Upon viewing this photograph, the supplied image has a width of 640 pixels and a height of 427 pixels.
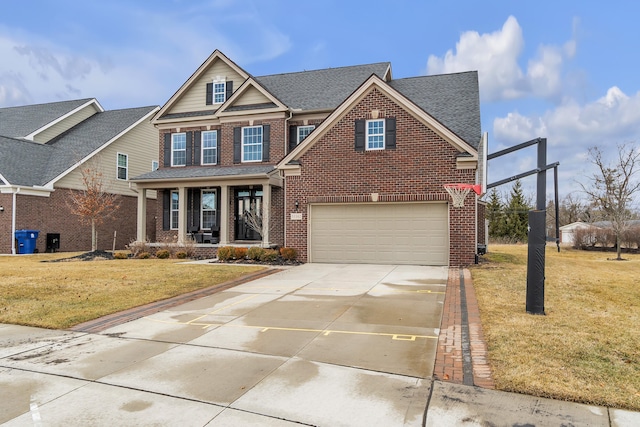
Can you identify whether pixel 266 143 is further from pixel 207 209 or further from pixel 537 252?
pixel 537 252

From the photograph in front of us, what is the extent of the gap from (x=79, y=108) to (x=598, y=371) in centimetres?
3232

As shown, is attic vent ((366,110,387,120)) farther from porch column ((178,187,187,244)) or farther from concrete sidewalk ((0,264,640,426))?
porch column ((178,187,187,244))

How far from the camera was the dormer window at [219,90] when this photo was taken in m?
21.8

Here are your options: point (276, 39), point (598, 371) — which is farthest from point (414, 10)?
point (598, 371)

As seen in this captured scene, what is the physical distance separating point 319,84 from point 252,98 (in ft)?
12.5

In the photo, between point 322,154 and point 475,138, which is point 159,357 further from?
point 475,138

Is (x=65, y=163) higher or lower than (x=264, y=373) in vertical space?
higher

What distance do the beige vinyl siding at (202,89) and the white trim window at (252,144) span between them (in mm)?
2571

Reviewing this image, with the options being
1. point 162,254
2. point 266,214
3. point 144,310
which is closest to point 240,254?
point 266,214

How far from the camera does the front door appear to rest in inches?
806

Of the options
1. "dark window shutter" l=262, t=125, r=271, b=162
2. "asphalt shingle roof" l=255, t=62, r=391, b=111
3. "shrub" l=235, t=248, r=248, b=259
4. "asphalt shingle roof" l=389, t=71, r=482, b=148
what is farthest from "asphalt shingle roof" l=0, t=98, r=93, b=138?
"asphalt shingle roof" l=389, t=71, r=482, b=148

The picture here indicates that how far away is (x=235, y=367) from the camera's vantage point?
209 inches

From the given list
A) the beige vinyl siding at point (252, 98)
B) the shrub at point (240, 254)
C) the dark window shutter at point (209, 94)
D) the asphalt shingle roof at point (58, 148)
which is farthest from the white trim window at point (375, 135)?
the asphalt shingle roof at point (58, 148)

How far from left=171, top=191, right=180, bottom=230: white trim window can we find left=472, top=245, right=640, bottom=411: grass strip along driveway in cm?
1581
